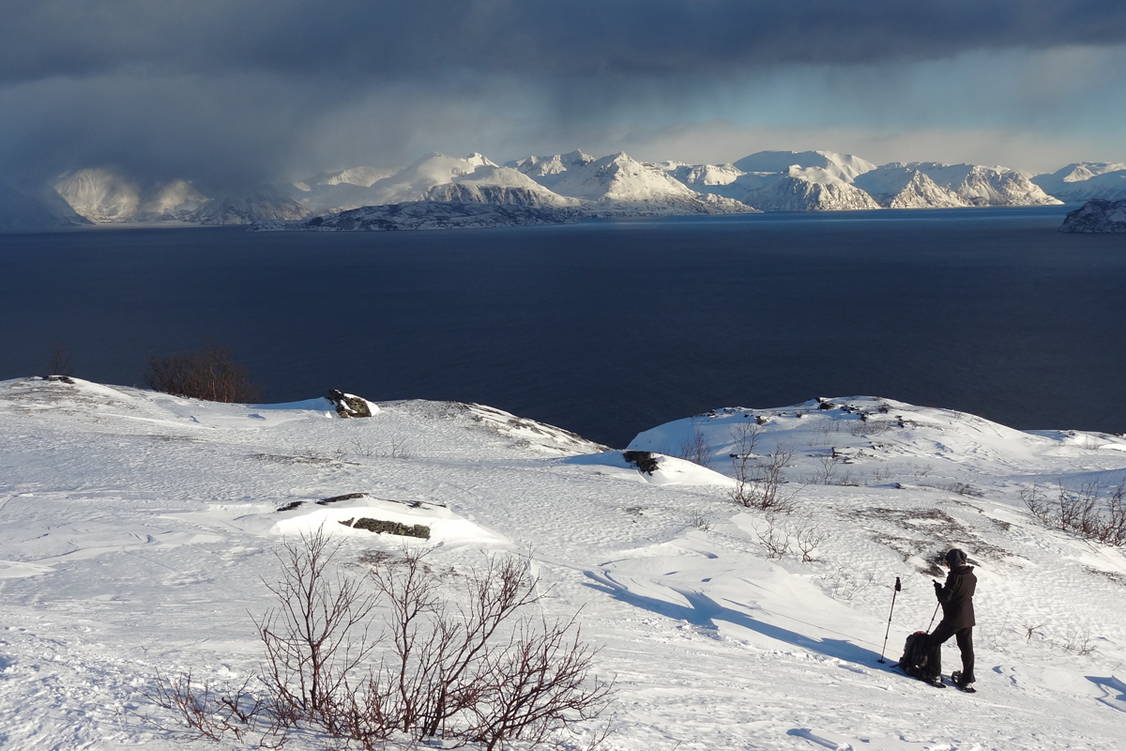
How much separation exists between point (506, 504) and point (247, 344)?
70679 mm

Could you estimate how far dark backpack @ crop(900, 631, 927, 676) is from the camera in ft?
35.0

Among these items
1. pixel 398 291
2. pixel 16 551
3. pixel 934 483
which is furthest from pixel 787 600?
pixel 398 291

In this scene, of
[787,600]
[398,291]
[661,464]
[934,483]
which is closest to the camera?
[787,600]

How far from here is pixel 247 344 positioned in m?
79.8

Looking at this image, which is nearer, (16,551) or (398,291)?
(16,551)

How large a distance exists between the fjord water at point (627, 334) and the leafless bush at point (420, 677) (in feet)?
136

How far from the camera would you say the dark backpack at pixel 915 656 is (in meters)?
10.7

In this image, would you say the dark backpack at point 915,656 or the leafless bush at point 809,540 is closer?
the dark backpack at point 915,656

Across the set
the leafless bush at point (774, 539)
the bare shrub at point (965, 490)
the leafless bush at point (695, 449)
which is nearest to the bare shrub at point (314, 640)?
the leafless bush at point (774, 539)

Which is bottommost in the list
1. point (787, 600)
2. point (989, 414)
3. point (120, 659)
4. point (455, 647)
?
point (989, 414)

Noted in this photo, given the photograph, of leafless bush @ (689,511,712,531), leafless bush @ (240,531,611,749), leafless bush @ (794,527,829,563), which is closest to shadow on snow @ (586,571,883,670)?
leafless bush @ (240,531,611,749)

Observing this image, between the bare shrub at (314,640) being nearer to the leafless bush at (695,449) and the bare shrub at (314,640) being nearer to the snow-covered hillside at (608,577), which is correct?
the snow-covered hillside at (608,577)

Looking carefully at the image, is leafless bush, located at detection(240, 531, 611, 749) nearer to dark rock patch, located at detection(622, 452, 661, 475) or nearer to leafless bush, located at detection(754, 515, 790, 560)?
leafless bush, located at detection(754, 515, 790, 560)

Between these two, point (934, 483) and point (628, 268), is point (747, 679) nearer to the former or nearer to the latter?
point (934, 483)
